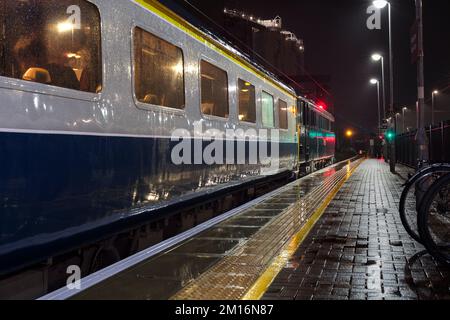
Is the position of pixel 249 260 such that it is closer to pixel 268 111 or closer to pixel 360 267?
pixel 360 267

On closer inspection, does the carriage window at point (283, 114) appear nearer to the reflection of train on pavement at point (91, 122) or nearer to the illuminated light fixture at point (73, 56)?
the reflection of train on pavement at point (91, 122)

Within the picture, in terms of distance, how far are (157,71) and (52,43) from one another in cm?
204

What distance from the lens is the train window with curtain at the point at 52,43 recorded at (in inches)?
155

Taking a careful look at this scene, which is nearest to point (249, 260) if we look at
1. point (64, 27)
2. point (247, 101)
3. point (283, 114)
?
point (64, 27)

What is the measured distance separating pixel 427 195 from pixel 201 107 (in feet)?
12.0

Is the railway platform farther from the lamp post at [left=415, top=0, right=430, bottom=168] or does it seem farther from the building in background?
the building in background

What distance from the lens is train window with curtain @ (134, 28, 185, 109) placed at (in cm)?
580

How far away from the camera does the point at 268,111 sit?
40.7 ft

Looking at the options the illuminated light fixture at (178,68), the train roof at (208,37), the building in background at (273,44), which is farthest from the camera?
the building in background at (273,44)

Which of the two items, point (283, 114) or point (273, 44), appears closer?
point (283, 114)

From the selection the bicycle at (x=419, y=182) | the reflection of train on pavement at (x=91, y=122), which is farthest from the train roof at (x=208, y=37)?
the bicycle at (x=419, y=182)

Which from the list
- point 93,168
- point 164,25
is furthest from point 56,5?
point 164,25

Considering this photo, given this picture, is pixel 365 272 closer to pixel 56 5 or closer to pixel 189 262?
pixel 189 262

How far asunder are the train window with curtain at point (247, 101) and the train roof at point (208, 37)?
385 millimetres
